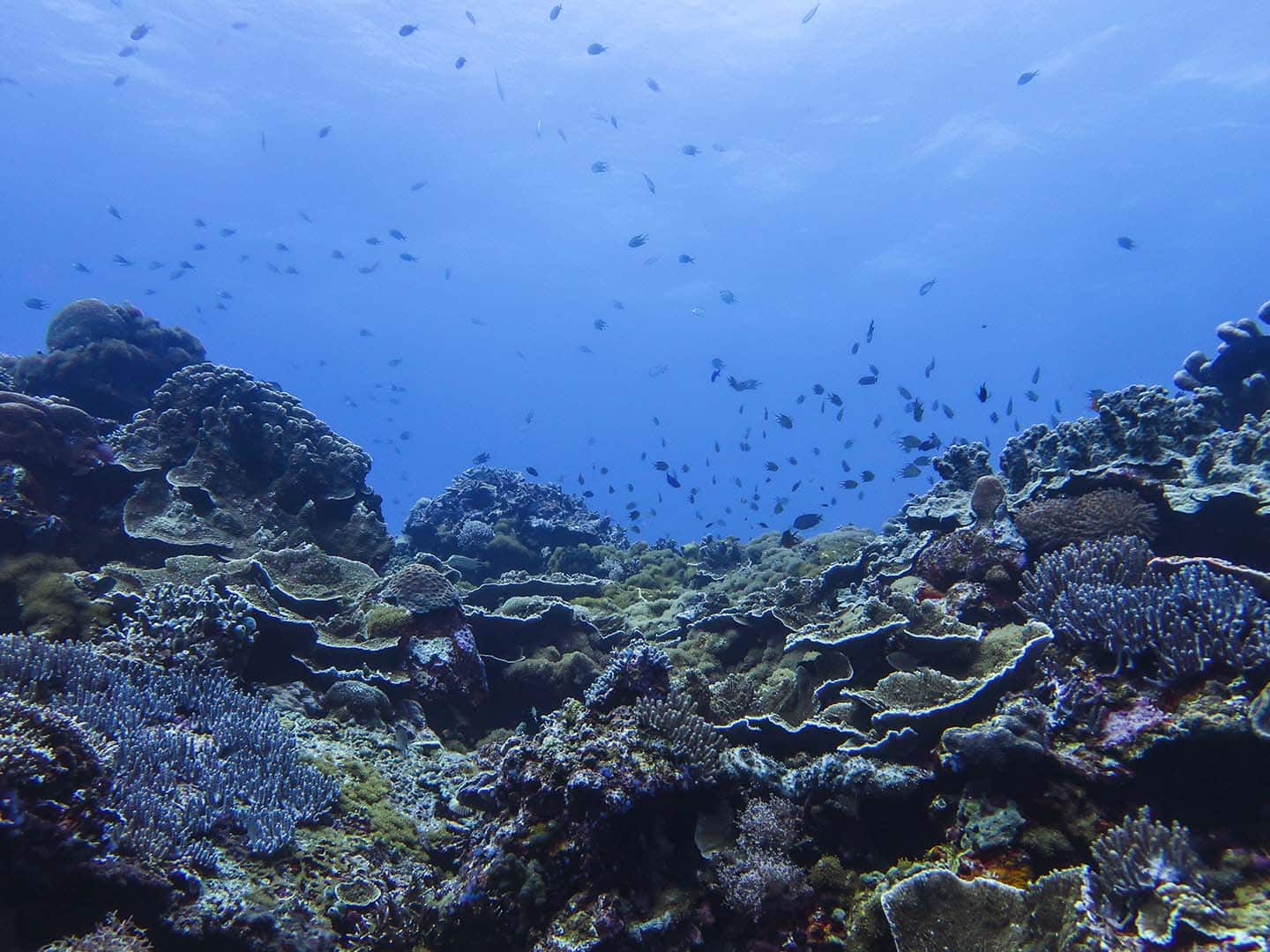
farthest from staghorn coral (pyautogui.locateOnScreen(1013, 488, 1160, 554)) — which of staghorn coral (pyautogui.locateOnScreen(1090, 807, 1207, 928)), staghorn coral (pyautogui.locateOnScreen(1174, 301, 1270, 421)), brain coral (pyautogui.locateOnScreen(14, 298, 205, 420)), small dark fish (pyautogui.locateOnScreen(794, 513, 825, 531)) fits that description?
brain coral (pyautogui.locateOnScreen(14, 298, 205, 420))

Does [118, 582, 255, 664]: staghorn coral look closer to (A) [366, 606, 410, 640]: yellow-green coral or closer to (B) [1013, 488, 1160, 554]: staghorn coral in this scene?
(A) [366, 606, 410, 640]: yellow-green coral

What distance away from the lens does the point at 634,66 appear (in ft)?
145

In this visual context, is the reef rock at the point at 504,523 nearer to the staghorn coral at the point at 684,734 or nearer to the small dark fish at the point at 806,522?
the small dark fish at the point at 806,522

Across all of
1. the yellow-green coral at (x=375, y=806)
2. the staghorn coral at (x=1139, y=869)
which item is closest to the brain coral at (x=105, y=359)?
Result: the yellow-green coral at (x=375, y=806)

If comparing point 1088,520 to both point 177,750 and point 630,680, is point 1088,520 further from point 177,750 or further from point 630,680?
point 177,750

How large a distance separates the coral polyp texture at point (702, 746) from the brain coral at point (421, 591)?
0.04 metres

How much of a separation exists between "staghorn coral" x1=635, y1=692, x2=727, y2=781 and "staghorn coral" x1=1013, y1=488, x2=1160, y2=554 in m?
4.97

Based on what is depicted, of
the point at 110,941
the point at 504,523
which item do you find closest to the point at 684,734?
the point at 110,941

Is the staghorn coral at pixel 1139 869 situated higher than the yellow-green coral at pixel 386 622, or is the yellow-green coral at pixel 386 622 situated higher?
the yellow-green coral at pixel 386 622

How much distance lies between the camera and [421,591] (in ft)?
28.6

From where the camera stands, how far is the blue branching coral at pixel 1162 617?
421cm

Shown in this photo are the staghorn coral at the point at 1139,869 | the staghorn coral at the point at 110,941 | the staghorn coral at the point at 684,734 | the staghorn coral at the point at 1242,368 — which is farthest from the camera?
the staghorn coral at the point at 1242,368

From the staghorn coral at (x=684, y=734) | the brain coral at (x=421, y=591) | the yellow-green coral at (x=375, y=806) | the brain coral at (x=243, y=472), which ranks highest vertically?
the brain coral at (x=243, y=472)

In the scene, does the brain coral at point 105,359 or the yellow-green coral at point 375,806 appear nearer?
the yellow-green coral at point 375,806
